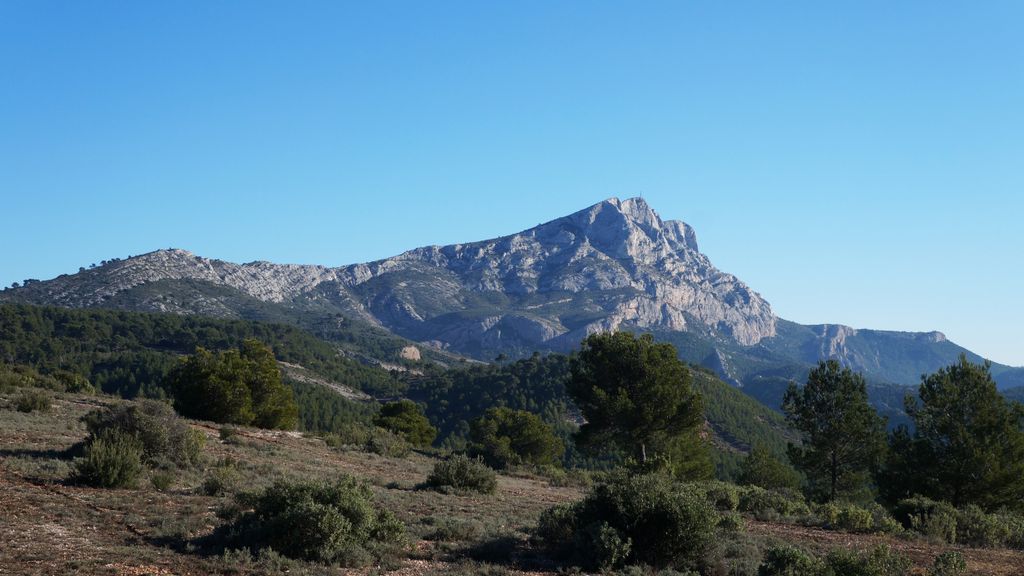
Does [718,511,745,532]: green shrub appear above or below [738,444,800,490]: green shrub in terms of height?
above

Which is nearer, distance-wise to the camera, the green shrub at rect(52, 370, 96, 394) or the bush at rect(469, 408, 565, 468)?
the green shrub at rect(52, 370, 96, 394)

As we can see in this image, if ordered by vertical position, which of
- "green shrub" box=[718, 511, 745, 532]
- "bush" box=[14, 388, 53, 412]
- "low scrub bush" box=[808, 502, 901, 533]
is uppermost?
"bush" box=[14, 388, 53, 412]

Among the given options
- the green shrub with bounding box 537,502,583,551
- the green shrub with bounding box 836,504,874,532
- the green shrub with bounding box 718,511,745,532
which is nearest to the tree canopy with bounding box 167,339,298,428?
the green shrub with bounding box 537,502,583,551

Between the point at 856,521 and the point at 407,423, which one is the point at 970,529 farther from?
the point at 407,423

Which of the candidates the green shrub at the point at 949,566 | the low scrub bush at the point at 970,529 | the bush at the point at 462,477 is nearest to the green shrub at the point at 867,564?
the green shrub at the point at 949,566

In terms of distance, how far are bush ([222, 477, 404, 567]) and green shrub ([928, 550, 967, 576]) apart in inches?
358

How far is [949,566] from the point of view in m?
11.5

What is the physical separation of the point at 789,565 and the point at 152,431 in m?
14.8

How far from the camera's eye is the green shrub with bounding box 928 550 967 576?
36.8 feet

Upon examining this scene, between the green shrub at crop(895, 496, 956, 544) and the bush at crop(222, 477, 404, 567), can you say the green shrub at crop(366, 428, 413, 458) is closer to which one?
the bush at crop(222, 477, 404, 567)

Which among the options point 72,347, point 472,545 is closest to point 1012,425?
point 472,545

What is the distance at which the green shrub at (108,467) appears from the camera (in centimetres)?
1412

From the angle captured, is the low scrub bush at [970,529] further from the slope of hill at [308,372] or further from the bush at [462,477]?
the slope of hill at [308,372]

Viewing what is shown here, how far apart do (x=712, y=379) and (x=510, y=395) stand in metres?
53.9
